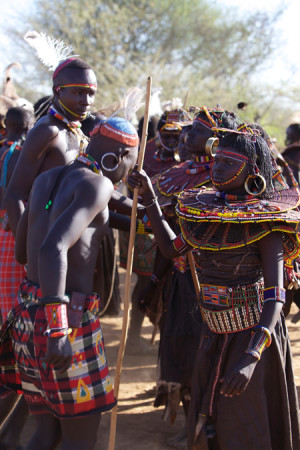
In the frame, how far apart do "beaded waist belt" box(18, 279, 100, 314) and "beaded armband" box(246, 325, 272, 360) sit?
0.77 m

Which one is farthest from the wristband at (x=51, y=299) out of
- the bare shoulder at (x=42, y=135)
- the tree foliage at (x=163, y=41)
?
the tree foliage at (x=163, y=41)

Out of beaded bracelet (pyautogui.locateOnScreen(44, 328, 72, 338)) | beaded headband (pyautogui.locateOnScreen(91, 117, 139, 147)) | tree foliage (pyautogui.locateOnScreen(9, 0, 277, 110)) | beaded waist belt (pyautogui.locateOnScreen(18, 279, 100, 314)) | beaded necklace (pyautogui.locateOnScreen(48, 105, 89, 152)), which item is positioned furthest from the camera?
tree foliage (pyautogui.locateOnScreen(9, 0, 277, 110))

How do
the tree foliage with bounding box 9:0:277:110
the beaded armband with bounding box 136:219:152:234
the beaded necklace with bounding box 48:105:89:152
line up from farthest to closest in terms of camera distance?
the tree foliage with bounding box 9:0:277:110 → the beaded necklace with bounding box 48:105:89:152 → the beaded armband with bounding box 136:219:152:234

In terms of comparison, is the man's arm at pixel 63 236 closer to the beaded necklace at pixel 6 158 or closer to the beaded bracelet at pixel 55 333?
the beaded bracelet at pixel 55 333

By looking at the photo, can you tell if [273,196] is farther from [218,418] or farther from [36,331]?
[36,331]

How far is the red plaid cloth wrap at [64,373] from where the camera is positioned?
9.05 ft

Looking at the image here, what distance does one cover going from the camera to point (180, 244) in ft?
10.5

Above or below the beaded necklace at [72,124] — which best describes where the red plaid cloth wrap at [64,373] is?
below

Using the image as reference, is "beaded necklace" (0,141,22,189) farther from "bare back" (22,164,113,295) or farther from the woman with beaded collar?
the woman with beaded collar

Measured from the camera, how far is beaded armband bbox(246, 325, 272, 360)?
2.62 m

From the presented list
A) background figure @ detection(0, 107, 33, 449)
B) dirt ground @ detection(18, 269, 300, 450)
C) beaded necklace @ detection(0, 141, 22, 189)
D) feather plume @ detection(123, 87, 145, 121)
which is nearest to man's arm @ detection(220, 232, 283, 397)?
feather plume @ detection(123, 87, 145, 121)

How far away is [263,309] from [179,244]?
2.22ft

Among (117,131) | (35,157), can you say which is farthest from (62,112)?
(117,131)

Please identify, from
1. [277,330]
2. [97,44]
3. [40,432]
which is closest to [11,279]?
[40,432]
